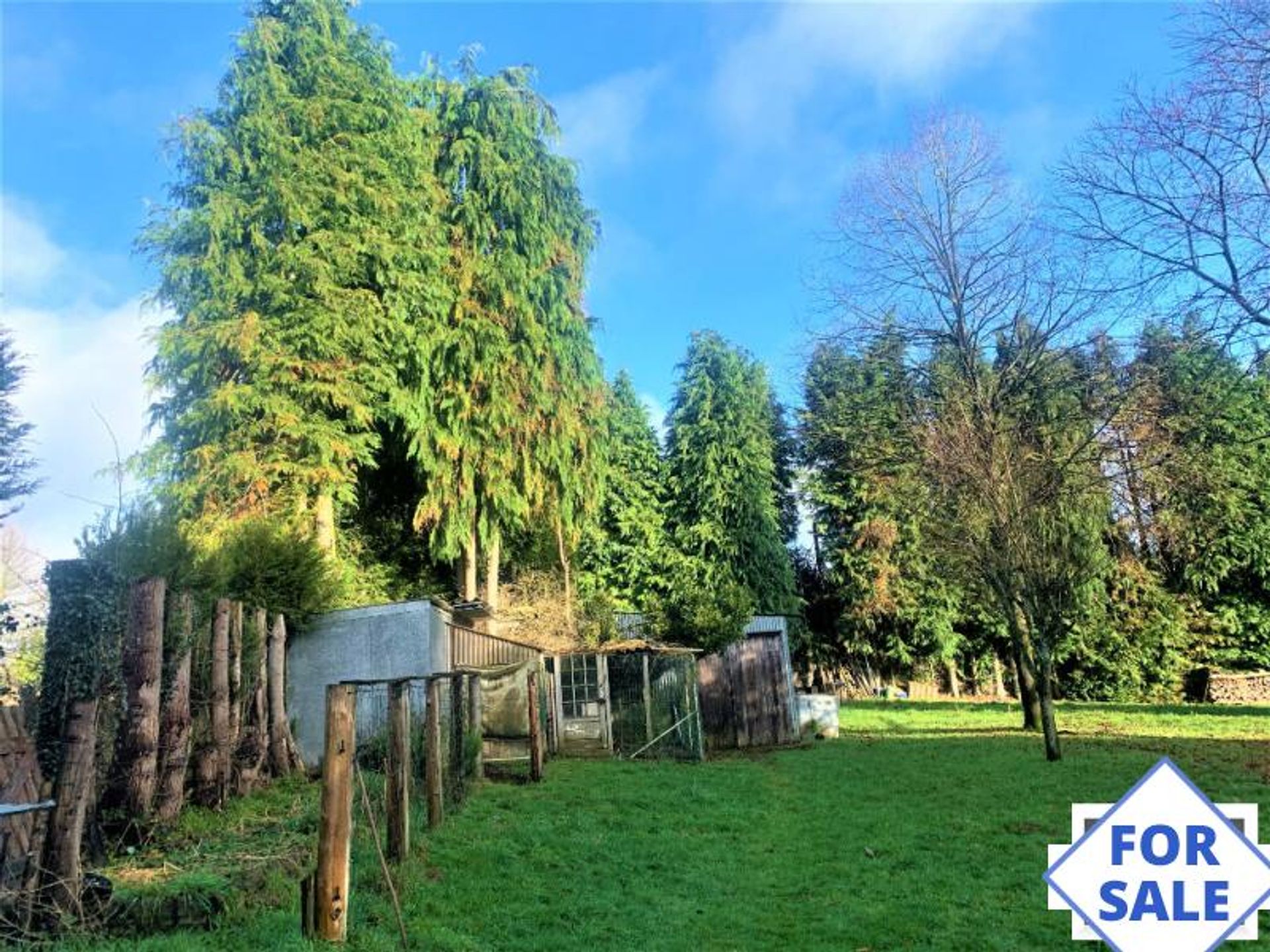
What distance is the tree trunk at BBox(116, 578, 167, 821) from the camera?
646 centimetres

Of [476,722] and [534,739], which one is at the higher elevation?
[476,722]

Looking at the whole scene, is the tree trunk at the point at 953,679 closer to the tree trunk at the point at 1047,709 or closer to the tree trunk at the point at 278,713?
the tree trunk at the point at 1047,709

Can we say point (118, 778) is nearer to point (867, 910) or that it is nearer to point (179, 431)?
point (867, 910)

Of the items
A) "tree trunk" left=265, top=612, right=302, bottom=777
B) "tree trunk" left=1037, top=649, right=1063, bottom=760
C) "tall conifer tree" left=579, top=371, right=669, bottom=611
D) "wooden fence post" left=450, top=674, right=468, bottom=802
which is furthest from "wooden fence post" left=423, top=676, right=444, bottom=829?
"tall conifer tree" left=579, top=371, right=669, bottom=611

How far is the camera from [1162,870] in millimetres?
2953

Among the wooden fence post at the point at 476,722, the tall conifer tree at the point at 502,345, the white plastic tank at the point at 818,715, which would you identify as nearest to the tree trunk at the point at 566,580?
the tall conifer tree at the point at 502,345

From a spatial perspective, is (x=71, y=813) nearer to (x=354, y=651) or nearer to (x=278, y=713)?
(x=278, y=713)

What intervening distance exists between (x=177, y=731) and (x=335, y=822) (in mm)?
3422

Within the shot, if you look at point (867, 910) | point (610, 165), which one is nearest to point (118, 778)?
point (867, 910)

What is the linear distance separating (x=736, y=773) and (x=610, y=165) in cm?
1597

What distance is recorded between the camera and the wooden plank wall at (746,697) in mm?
17812

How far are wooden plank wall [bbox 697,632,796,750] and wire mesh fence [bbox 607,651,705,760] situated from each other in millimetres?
1997

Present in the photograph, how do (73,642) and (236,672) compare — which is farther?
(236,672)

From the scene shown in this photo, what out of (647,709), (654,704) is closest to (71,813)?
(647,709)
